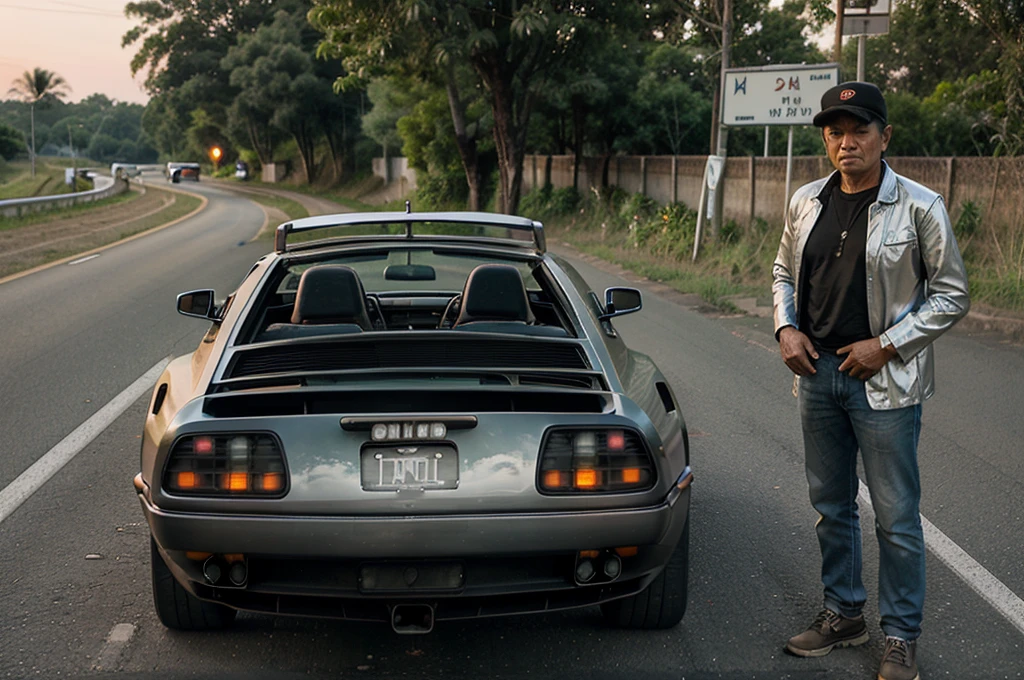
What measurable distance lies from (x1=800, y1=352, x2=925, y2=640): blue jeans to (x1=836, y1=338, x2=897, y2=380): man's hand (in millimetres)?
68

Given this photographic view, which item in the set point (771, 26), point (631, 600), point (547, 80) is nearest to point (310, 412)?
point (631, 600)

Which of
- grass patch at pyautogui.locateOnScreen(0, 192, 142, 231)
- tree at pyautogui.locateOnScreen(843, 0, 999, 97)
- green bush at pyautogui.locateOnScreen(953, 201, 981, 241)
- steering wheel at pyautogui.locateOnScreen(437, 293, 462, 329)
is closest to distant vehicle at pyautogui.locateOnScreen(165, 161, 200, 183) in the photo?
grass patch at pyautogui.locateOnScreen(0, 192, 142, 231)

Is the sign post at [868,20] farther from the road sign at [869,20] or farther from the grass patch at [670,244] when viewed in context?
the grass patch at [670,244]

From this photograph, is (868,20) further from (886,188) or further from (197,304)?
(886,188)

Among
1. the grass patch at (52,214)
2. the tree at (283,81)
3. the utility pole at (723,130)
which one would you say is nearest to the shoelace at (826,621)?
the utility pole at (723,130)

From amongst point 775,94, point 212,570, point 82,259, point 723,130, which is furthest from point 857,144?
point 82,259

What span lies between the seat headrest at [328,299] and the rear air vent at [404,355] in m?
0.57

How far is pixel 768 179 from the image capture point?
804 inches

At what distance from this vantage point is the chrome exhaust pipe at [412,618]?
3455 millimetres

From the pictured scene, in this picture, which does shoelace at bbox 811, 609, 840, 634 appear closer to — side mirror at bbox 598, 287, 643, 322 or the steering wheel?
side mirror at bbox 598, 287, 643, 322

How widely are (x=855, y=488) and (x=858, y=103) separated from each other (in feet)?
4.21

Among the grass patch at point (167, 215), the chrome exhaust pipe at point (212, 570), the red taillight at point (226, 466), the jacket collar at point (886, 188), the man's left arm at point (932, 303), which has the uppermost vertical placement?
the jacket collar at point (886, 188)

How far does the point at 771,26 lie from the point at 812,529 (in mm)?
38263

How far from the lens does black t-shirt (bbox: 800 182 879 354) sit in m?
3.66
